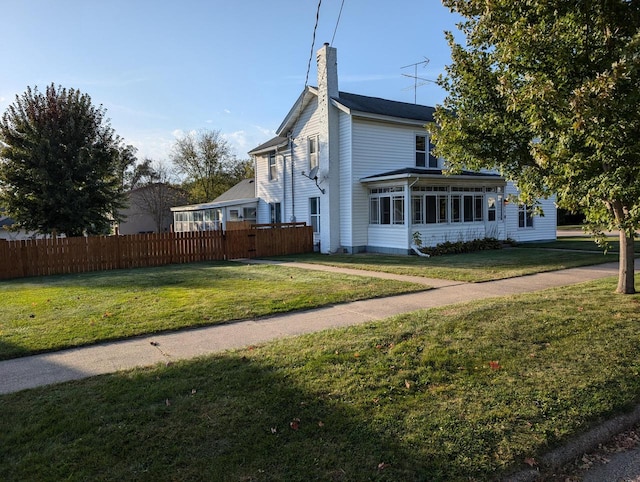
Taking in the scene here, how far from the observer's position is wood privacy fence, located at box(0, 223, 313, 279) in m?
14.0

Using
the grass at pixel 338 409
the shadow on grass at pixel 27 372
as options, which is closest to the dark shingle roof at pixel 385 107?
the grass at pixel 338 409

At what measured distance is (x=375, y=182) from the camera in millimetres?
18125

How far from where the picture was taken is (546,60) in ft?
20.6

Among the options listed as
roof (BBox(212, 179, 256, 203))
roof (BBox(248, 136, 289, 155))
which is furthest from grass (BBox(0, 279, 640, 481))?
roof (BBox(212, 179, 256, 203))

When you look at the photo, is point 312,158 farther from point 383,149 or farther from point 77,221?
point 77,221

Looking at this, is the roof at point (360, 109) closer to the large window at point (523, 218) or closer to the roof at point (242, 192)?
the large window at point (523, 218)

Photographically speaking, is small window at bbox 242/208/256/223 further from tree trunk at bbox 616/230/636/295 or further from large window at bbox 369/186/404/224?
tree trunk at bbox 616/230/636/295

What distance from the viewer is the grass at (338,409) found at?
2953mm

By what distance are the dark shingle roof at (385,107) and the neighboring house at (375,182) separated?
0.29ft

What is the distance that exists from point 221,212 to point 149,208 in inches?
660

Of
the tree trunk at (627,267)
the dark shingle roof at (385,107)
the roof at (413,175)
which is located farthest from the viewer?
the dark shingle roof at (385,107)

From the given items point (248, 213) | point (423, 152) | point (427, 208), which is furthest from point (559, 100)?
point (248, 213)

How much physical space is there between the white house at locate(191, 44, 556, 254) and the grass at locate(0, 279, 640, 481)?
12161 millimetres

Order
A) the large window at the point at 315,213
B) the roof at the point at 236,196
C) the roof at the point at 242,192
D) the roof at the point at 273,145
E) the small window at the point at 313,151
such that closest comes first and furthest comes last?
the small window at the point at 313,151 < the large window at the point at 315,213 < the roof at the point at 273,145 < the roof at the point at 236,196 < the roof at the point at 242,192
